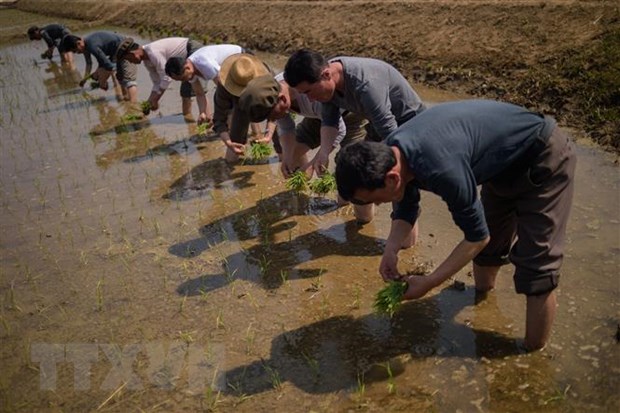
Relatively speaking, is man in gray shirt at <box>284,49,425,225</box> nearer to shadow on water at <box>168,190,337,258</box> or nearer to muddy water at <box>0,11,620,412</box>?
muddy water at <box>0,11,620,412</box>

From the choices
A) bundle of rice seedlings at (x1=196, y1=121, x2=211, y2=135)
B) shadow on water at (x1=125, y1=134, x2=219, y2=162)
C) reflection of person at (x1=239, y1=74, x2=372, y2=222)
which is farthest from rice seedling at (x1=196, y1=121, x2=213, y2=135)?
reflection of person at (x1=239, y1=74, x2=372, y2=222)

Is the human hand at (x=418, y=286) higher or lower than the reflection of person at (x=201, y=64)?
lower

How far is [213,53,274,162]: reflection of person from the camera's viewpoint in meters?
5.44

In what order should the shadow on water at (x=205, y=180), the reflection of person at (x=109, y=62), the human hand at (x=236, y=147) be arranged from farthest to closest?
the reflection of person at (x=109, y=62)
the shadow on water at (x=205, y=180)
the human hand at (x=236, y=147)

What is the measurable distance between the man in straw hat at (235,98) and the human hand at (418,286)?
8.62 feet

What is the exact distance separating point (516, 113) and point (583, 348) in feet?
4.83

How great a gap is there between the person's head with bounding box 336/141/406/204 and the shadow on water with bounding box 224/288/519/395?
1.15 metres

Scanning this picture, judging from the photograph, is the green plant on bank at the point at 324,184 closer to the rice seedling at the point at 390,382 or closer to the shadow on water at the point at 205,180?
the shadow on water at the point at 205,180

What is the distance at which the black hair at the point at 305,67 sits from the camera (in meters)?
3.74

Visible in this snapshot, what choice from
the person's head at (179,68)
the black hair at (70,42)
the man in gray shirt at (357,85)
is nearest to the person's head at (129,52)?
the person's head at (179,68)

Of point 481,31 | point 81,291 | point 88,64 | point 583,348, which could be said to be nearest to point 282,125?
point 81,291

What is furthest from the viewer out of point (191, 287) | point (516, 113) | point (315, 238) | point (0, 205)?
point (0, 205)

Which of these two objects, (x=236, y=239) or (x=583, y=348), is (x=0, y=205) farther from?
(x=583, y=348)

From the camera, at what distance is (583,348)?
320cm
